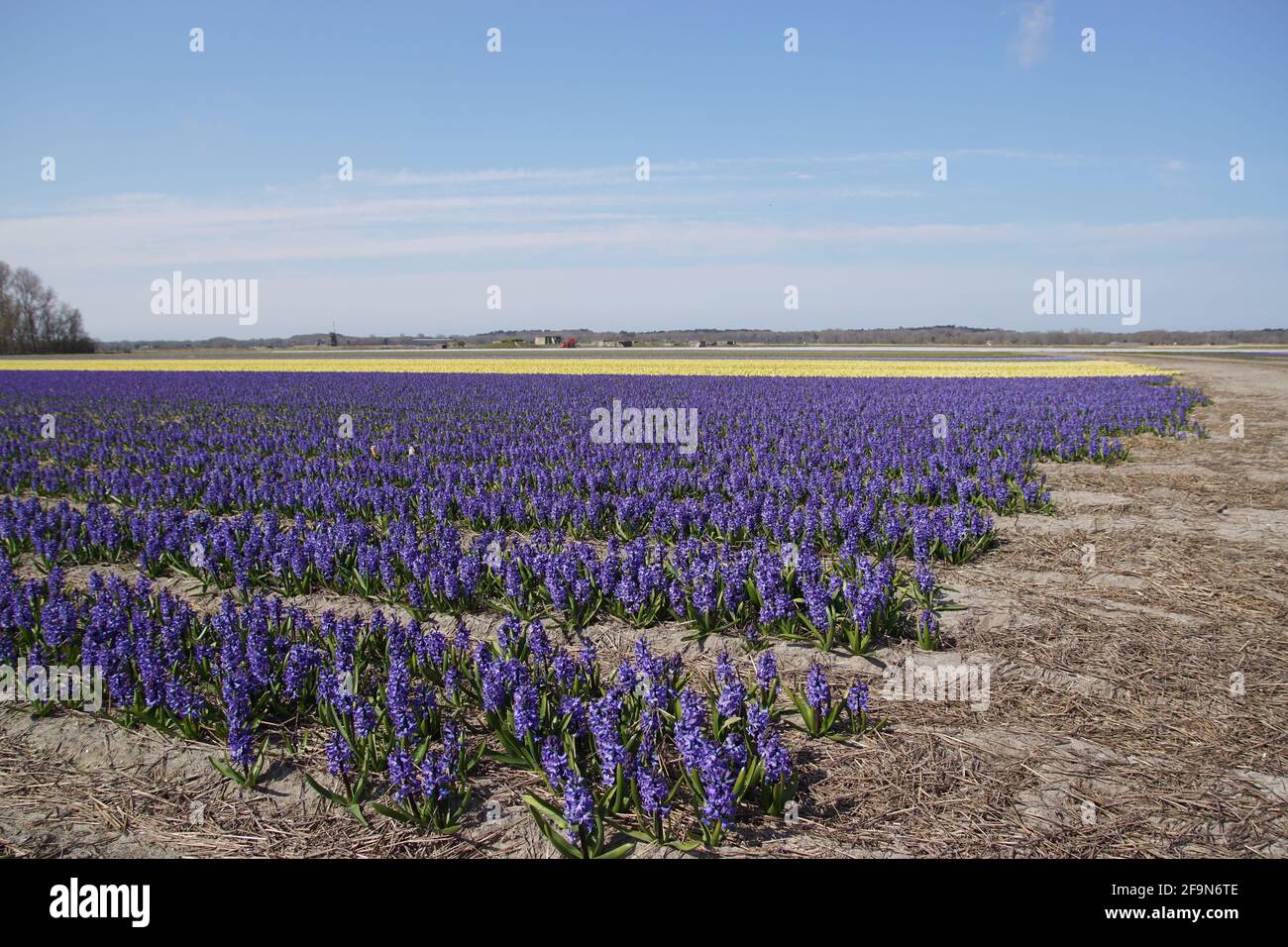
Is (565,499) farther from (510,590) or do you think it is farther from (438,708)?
(438,708)

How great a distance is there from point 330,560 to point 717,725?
4.60m

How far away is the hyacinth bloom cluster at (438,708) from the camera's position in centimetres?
379

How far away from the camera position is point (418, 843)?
12.1 feet

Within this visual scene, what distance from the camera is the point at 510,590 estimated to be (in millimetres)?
6566

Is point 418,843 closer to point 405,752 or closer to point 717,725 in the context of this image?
point 405,752

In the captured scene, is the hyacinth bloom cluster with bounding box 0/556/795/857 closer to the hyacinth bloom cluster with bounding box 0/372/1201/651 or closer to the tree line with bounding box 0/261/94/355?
the hyacinth bloom cluster with bounding box 0/372/1201/651

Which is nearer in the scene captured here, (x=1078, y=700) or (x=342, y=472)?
(x=1078, y=700)

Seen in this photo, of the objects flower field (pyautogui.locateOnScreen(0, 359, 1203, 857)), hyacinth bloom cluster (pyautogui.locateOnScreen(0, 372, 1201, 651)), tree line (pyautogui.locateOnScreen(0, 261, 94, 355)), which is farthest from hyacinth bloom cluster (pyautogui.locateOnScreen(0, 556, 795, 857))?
tree line (pyautogui.locateOnScreen(0, 261, 94, 355))

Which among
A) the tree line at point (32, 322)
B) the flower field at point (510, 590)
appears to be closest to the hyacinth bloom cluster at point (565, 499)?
the flower field at point (510, 590)

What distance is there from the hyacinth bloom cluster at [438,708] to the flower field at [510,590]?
2cm

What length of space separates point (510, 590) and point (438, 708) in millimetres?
1834

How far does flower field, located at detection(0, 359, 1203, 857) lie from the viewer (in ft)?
13.3
